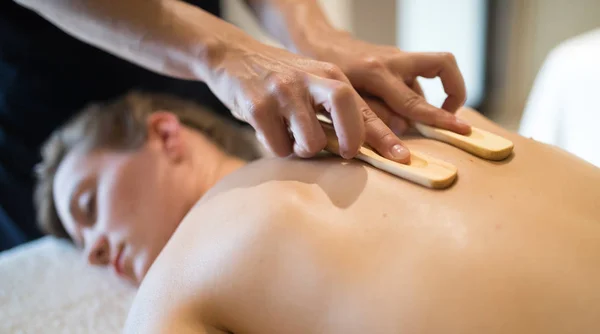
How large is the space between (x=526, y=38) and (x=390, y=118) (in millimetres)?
2136

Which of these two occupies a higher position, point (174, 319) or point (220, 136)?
point (174, 319)

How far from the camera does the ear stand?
1.01 metres

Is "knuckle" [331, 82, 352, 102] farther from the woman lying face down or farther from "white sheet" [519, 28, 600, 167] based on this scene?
"white sheet" [519, 28, 600, 167]

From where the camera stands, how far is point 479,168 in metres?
0.58

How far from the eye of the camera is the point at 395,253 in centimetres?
50

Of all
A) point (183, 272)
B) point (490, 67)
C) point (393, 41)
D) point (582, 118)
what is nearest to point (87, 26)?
point (183, 272)

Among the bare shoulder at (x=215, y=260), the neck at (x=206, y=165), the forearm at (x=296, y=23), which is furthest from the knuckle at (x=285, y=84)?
the neck at (x=206, y=165)

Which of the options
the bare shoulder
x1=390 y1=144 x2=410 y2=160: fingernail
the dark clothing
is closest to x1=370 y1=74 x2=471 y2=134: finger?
x1=390 y1=144 x2=410 y2=160: fingernail

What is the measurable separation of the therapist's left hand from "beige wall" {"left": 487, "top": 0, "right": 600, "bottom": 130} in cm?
200

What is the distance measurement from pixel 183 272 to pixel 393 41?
1.44 metres

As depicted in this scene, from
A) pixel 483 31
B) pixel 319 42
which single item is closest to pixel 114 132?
pixel 319 42

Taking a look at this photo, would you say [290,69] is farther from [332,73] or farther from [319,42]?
[319,42]

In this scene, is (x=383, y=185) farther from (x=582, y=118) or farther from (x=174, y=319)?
(x=582, y=118)

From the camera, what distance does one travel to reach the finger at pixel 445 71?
2.38ft
